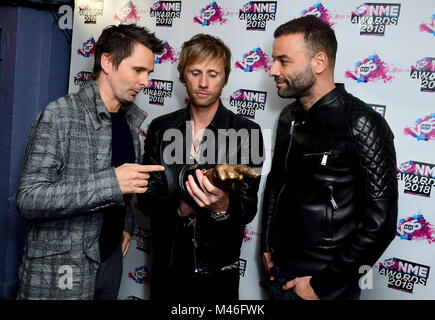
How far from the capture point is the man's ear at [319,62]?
1.39 m

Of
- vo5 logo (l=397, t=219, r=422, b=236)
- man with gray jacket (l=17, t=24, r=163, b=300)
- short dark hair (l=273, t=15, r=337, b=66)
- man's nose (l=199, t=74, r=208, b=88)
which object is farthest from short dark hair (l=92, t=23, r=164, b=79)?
vo5 logo (l=397, t=219, r=422, b=236)

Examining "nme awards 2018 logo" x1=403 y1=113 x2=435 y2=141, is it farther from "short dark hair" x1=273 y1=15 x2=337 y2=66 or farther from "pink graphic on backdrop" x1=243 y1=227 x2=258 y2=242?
"pink graphic on backdrop" x1=243 y1=227 x2=258 y2=242

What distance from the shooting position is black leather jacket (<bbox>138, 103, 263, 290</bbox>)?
4.69 feet

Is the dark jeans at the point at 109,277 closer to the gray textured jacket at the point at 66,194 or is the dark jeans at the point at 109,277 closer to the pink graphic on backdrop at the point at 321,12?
the gray textured jacket at the point at 66,194

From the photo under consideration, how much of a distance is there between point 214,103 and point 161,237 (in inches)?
26.2

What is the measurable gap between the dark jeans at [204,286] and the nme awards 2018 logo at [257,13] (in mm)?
1287

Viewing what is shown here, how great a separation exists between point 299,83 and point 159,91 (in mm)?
1136

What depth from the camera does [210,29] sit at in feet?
6.74

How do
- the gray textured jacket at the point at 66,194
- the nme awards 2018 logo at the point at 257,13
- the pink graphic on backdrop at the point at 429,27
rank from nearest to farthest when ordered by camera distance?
the gray textured jacket at the point at 66,194, the pink graphic on backdrop at the point at 429,27, the nme awards 2018 logo at the point at 257,13

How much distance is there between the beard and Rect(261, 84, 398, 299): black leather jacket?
0.08 meters

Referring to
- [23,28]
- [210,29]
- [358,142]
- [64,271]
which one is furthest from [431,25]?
[23,28]

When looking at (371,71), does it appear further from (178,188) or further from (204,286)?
(204,286)

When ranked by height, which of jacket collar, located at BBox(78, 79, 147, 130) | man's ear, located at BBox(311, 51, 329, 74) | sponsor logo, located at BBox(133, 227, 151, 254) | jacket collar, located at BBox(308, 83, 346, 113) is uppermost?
man's ear, located at BBox(311, 51, 329, 74)

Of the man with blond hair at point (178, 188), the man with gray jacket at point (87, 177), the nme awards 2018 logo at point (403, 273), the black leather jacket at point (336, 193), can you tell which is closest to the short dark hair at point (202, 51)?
the man with blond hair at point (178, 188)
